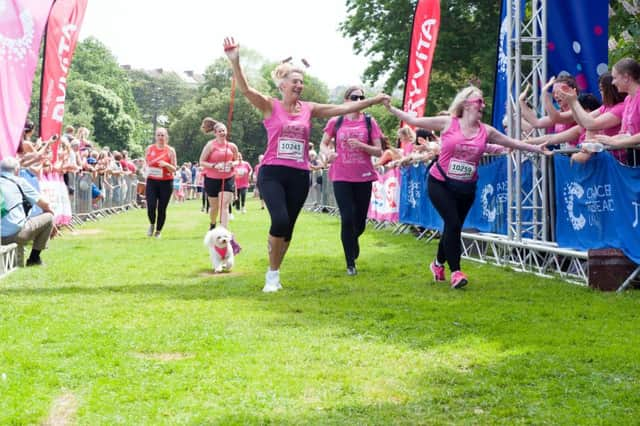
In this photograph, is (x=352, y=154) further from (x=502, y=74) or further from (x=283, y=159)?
(x=502, y=74)

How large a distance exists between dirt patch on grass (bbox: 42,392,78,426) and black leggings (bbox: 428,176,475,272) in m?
5.10

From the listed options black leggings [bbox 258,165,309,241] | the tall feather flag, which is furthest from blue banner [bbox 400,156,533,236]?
black leggings [bbox 258,165,309,241]

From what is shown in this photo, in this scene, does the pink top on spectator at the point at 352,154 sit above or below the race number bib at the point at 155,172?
above

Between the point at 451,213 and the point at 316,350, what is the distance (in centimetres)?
365

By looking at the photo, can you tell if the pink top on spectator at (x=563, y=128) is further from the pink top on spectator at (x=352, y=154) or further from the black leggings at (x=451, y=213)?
the pink top on spectator at (x=352, y=154)

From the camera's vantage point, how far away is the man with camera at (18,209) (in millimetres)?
10484

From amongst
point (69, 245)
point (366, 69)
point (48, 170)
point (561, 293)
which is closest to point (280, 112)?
point (561, 293)

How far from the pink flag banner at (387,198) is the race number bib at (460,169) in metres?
8.64

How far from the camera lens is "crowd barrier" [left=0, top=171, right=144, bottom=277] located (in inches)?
443

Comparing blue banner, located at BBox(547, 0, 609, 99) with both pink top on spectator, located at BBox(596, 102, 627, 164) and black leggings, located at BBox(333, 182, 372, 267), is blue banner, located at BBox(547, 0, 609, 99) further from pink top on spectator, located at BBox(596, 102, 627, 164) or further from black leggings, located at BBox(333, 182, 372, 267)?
black leggings, located at BBox(333, 182, 372, 267)

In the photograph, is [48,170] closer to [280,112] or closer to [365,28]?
[280,112]

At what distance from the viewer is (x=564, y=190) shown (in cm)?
988

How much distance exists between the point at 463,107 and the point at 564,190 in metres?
1.62

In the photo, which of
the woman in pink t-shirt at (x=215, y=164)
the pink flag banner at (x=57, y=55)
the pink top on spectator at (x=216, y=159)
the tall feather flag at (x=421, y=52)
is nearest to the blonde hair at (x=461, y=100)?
the woman in pink t-shirt at (x=215, y=164)
